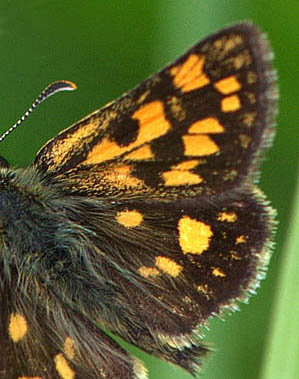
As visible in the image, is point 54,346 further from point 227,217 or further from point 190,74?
point 190,74

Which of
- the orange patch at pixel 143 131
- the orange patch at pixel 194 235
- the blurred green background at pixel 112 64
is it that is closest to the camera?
the orange patch at pixel 143 131

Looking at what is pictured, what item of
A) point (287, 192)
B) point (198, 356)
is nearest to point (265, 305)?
point (287, 192)

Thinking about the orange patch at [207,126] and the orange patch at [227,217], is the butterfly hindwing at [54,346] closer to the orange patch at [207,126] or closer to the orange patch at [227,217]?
the orange patch at [227,217]

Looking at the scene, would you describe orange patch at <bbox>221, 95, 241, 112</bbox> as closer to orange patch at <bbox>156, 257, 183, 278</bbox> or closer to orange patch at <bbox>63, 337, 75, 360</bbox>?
orange patch at <bbox>156, 257, 183, 278</bbox>

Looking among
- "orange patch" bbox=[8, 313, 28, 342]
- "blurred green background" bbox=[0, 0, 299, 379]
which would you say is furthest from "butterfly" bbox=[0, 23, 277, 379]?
"blurred green background" bbox=[0, 0, 299, 379]

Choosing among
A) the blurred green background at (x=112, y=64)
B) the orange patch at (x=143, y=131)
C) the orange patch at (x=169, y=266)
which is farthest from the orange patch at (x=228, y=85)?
the blurred green background at (x=112, y=64)

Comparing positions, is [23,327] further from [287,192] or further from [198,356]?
[287,192]
